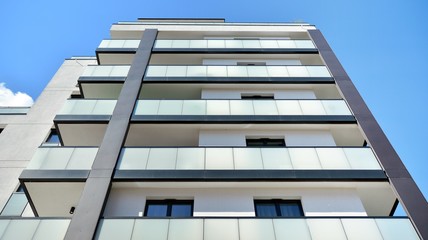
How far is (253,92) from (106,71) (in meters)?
7.45

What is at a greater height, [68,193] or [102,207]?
[68,193]

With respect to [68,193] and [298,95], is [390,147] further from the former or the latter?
[68,193]

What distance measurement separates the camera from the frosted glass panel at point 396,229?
27.8 ft

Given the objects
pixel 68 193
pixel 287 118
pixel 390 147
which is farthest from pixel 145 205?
pixel 390 147

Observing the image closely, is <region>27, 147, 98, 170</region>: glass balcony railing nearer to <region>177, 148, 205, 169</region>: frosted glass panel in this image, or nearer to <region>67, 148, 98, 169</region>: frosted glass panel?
<region>67, 148, 98, 169</region>: frosted glass panel

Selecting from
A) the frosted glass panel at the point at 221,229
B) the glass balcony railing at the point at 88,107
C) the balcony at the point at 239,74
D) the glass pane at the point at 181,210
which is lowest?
the frosted glass panel at the point at 221,229

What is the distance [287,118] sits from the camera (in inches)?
503

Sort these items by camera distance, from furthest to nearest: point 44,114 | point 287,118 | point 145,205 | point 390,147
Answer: point 44,114 → point 287,118 → point 390,147 → point 145,205

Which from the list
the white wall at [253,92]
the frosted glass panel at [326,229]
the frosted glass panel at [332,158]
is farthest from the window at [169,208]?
the white wall at [253,92]

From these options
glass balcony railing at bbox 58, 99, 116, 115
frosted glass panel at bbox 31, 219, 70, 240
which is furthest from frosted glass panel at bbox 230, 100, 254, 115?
frosted glass panel at bbox 31, 219, 70, 240

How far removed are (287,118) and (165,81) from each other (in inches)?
240

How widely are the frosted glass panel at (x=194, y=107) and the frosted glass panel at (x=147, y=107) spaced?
1211mm

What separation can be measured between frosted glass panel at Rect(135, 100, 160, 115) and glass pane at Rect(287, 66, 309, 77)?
270 inches

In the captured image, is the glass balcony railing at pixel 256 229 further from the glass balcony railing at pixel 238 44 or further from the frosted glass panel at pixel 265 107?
the glass balcony railing at pixel 238 44
